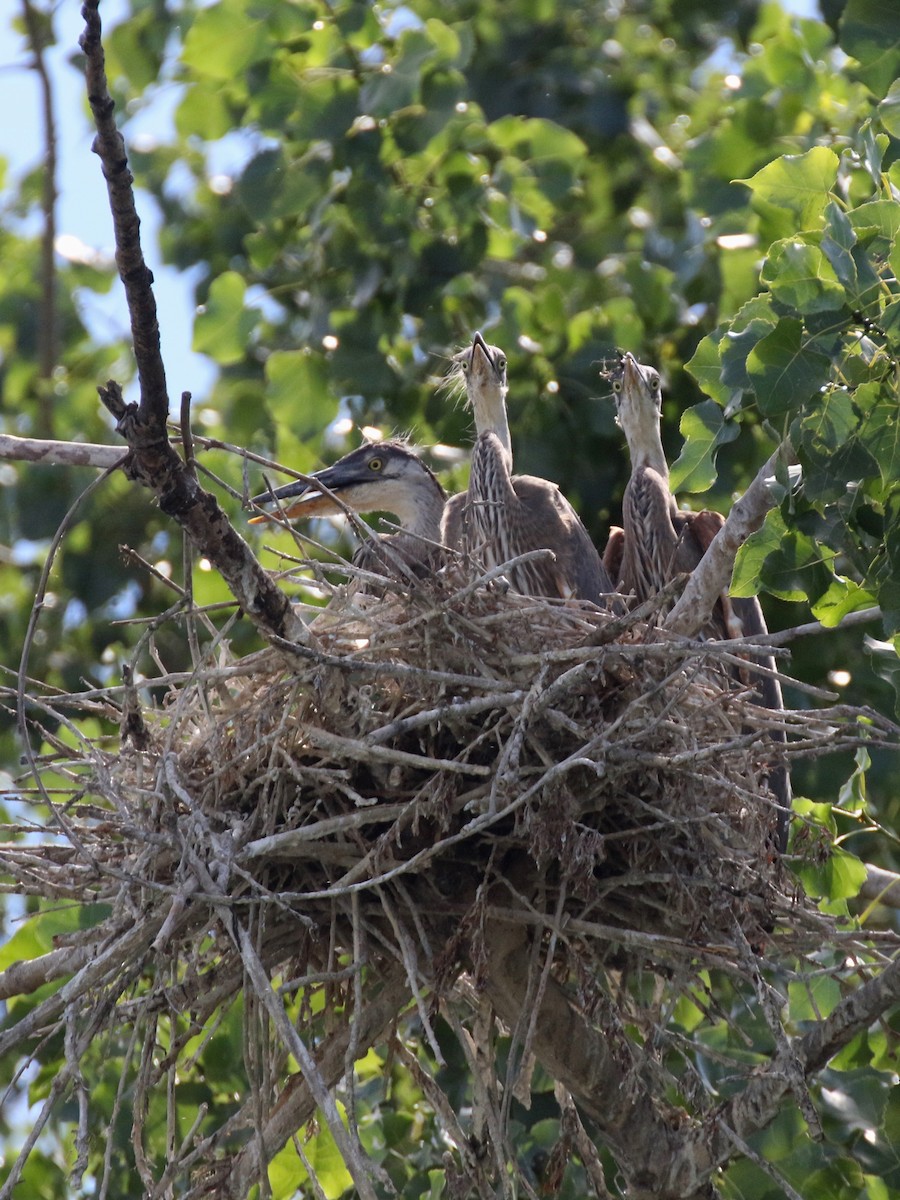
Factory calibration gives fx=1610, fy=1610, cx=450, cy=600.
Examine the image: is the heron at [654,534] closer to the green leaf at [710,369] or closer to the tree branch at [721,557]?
the tree branch at [721,557]

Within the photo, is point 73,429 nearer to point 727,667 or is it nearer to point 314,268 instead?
point 314,268

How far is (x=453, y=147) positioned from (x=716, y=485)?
5.67 ft

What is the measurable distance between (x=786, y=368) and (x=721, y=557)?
88 centimetres

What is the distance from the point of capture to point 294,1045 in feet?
8.59

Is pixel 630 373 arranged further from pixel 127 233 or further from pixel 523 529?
pixel 127 233

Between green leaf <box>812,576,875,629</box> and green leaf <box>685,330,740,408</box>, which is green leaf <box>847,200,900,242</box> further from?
green leaf <box>812,576,875,629</box>

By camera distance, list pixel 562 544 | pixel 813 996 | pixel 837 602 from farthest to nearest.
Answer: pixel 562 544, pixel 813 996, pixel 837 602

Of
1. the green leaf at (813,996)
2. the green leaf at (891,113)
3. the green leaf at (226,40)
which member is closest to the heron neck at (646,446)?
the green leaf at (813,996)

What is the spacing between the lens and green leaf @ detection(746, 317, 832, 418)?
2.81 meters

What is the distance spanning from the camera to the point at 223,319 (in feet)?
18.9

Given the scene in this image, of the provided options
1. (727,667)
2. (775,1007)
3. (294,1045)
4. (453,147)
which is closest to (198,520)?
(294,1045)

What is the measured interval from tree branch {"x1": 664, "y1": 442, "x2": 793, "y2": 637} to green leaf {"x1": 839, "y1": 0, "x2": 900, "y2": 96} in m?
0.97

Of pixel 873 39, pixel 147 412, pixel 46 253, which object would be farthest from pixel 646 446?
pixel 46 253

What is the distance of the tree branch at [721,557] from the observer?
351 cm
